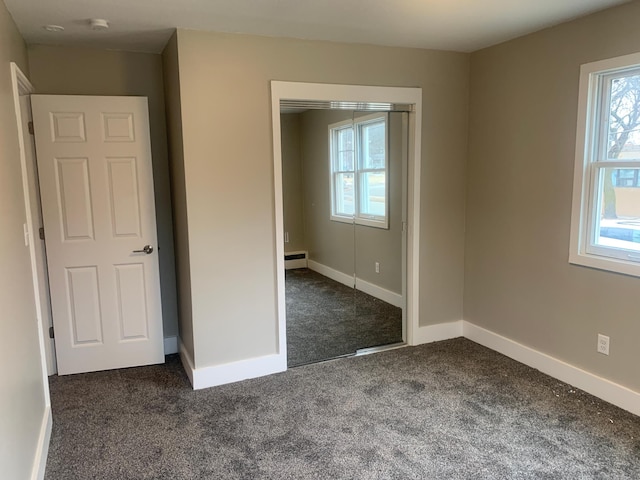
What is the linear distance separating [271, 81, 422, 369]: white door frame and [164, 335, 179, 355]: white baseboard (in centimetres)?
100

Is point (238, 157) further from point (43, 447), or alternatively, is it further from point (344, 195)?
point (43, 447)

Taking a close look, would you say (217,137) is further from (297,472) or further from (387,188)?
(297,472)

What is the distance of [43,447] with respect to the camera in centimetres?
240

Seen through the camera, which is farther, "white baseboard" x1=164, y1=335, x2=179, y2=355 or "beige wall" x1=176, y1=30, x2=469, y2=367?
"white baseboard" x1=164, y1=335, x2=179, y2=355

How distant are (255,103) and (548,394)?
2.68m

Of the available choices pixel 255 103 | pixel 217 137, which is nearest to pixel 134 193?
pixel 217 137

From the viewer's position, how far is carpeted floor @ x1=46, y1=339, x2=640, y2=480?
2.35 metres

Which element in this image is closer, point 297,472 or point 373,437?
point 297,472

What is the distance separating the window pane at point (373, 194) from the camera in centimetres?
390

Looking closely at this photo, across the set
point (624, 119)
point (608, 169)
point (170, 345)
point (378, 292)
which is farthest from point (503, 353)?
point (170, 345)

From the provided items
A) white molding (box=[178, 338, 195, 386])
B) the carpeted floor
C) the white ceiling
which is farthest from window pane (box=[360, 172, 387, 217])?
white molding (box=[178, 338, 195, 386])

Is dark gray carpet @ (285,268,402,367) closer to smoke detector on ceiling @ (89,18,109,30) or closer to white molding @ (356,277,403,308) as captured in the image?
white molding @ (356,277,403,308)

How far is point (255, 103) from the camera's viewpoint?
3.19 m

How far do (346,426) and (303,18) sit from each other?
236 centimetres
